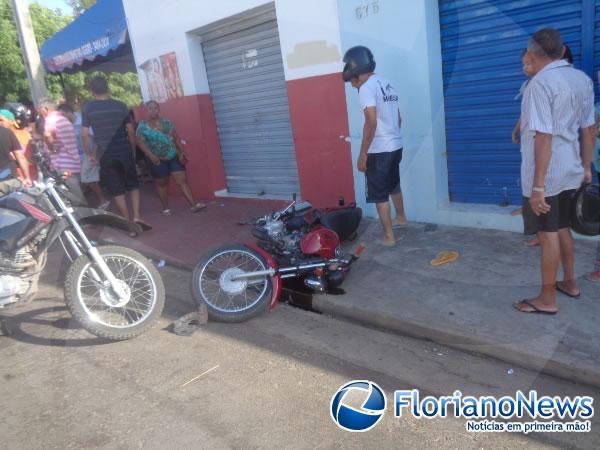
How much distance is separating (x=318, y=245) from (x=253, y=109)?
3942mm

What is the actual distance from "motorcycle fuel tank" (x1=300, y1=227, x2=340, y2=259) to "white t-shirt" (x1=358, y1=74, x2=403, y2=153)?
123 cm

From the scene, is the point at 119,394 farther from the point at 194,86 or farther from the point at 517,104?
the point at 194,86

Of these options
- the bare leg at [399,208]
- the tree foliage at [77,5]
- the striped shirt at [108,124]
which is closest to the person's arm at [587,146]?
the bare leg at [399,208]

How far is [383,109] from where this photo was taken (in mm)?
4746

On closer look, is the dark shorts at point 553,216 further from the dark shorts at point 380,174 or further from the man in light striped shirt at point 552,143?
the dark shorts at point 380,174

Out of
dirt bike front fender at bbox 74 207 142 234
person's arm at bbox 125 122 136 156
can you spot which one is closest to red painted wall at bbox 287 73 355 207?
person's arm at bbox 125 122 136 156

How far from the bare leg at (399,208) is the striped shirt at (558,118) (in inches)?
85.9

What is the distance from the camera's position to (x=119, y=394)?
313cm

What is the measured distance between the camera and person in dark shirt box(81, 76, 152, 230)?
6.25 metres

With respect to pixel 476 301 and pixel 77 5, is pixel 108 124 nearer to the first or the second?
pixel 476 301

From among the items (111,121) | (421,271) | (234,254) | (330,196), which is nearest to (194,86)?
(111,121)

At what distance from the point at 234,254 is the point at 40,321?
1877 mm

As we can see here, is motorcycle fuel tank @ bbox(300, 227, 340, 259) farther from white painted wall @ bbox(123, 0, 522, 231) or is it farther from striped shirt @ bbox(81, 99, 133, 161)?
striped shirt @ bbox(81, 99, 133, 161)

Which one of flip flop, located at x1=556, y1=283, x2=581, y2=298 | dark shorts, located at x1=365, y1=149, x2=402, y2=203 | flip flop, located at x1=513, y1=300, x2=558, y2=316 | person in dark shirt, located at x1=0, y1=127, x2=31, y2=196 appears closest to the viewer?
flip flop, located at x1=513, y1=300, x2=558, y2=316
